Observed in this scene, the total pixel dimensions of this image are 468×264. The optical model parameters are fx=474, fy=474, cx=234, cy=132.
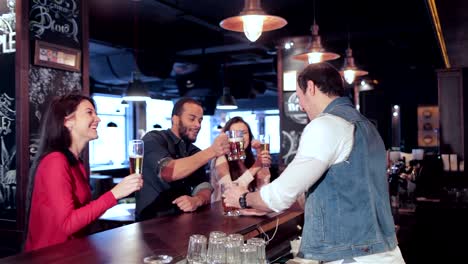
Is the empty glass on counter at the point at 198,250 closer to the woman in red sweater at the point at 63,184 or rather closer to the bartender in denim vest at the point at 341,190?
the bartender in denim vest at the point at 341,190

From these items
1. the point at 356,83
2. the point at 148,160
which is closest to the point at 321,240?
the point at 148,160

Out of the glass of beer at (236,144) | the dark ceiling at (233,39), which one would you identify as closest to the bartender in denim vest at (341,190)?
the glass of beer at (236,144)

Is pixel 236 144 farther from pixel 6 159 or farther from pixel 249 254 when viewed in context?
pixel 6 159

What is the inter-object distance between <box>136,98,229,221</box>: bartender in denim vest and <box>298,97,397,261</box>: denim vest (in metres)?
Result: 0.89

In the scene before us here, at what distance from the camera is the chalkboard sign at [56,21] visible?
3.75 meters

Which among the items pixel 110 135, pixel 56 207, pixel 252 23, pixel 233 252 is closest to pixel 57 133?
pixel 56 207

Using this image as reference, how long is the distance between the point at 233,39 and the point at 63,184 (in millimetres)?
6848

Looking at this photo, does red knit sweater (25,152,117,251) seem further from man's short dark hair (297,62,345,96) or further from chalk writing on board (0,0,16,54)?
chalk writing on board (0,0,16,54)

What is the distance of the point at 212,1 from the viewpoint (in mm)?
6336

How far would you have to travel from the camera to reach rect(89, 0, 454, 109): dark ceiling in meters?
6.66

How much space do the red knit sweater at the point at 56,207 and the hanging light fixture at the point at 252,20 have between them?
1.74 meters

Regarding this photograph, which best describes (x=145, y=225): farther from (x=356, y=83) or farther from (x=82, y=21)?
(x=356, y=83)

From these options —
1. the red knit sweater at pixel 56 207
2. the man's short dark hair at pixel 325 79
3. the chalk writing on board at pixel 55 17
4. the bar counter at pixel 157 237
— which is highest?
the chalk writing on board at pixel 55 17

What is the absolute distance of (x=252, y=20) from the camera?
11.6 ft
